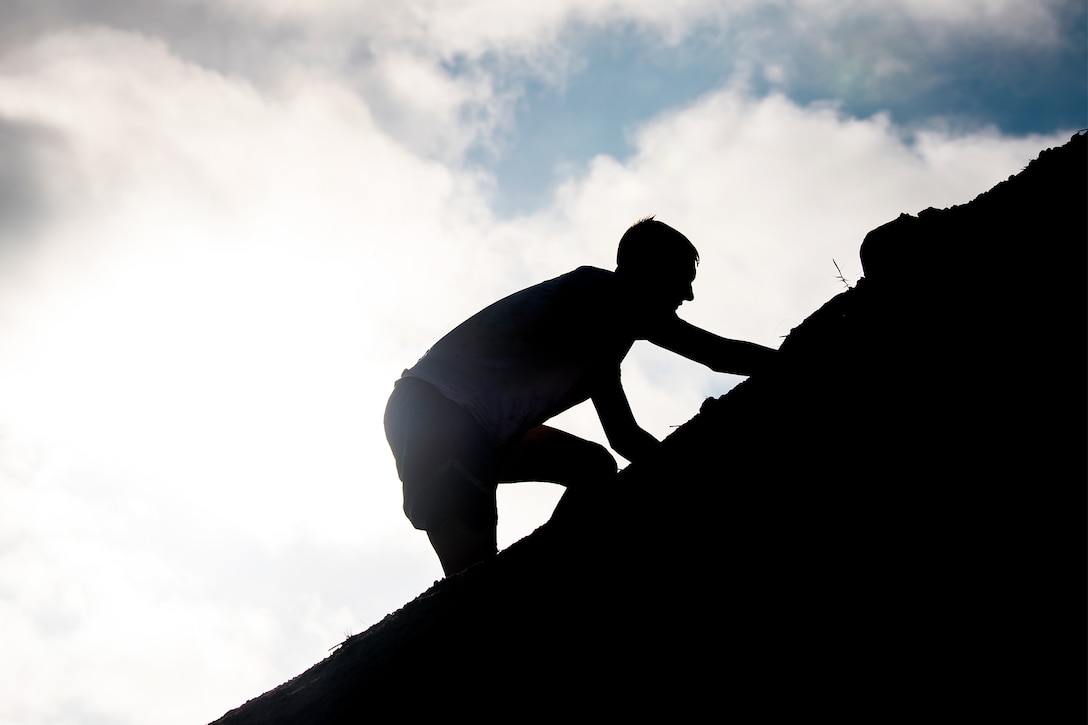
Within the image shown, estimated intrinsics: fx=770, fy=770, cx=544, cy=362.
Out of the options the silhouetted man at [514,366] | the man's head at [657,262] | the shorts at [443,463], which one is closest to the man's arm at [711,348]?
the silhouetted man at [514,366]

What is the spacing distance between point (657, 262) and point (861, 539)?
2141mm

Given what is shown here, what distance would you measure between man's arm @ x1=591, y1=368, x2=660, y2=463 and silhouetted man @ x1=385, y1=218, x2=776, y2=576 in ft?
0.29

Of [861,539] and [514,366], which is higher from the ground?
[514,366]

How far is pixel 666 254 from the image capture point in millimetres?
3312

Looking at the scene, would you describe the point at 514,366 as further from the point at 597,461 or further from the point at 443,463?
the point at 597,461

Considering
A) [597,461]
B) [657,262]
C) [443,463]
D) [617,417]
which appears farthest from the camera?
[597,461]

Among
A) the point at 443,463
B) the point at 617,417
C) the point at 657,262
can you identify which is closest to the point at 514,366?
the point at 443,463

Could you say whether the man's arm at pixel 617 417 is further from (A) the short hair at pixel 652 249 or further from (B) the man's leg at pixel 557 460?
(A) the short hair at pixel 652 249

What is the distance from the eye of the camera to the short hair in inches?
130

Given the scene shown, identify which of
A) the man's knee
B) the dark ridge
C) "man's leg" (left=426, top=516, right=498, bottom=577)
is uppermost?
the man's knee

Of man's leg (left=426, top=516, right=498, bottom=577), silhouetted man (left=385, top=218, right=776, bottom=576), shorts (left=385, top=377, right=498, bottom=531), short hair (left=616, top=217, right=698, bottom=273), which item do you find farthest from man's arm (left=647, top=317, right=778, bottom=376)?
man's leg (left=426, top=516, right=498, bottom=577)

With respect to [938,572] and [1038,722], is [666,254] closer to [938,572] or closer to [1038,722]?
[938,572]

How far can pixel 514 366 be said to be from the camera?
314 cm

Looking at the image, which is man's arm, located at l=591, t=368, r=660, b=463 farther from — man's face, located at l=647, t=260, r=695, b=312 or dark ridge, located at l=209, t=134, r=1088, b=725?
dark ridge, located at l=209, t=134, r=1088, b=725
